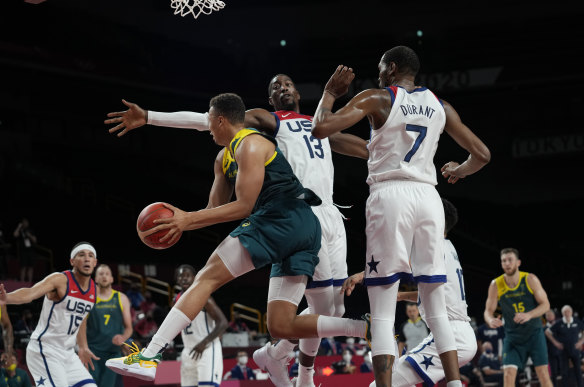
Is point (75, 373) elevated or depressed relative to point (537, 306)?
depressed

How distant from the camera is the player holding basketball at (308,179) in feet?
19.2

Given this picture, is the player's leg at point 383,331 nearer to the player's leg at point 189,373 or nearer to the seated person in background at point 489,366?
the player's leg at point 189,373

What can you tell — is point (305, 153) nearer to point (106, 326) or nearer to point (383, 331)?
point (383, 331)

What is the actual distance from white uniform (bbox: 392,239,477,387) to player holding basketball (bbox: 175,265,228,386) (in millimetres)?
3768

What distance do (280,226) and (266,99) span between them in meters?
20.0

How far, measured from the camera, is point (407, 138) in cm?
498

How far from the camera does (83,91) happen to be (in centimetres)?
2552

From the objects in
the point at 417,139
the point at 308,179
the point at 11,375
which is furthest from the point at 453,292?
the point at 11,375

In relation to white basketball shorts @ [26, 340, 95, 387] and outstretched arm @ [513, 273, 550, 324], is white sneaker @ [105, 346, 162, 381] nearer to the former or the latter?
white basketball shorts @ [26, 340, 95, 387]

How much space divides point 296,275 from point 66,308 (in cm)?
410

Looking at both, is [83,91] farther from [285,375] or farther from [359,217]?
[285,375]

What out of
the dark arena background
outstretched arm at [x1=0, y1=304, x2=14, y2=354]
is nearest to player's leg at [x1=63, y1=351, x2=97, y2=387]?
outstretched arm at [x1=0, y1=304, x2=14, y2=354]

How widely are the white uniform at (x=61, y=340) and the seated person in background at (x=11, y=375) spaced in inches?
59.5

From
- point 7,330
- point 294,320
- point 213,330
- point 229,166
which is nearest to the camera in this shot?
point 294,320
